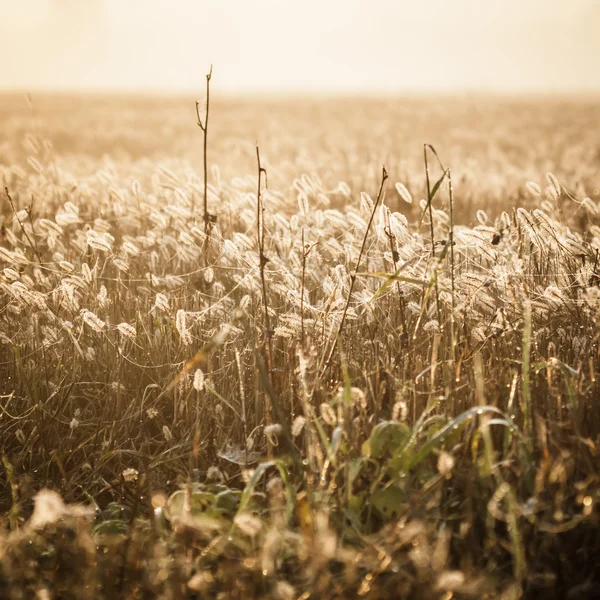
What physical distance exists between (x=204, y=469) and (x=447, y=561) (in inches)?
36.2

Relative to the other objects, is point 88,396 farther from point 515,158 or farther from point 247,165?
Answer: point 515,158

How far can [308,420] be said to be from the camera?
2096mm

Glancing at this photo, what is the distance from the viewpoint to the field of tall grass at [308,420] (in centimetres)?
188

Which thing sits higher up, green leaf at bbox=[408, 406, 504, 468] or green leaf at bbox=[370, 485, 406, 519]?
green leaf at bbox=[408, 406, 504, 468]

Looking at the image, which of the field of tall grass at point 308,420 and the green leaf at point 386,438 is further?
the green leaf at point 386,438

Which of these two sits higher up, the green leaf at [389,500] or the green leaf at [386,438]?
the green leaf at [386,438]

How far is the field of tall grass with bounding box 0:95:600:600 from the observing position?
188cm

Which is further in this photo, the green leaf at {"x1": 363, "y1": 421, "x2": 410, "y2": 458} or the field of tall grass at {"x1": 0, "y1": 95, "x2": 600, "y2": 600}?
the green leaf at {"x1": 363, "y1": 421, "x2": 410, "y2": 458}

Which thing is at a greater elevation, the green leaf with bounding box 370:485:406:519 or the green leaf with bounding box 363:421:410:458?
the green leaf with bounding box 363:421:410:458

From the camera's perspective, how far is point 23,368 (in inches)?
112

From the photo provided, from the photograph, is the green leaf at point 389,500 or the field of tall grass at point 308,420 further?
the green leaf at point 389,500

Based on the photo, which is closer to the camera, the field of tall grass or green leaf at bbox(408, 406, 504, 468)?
the field of tall grass

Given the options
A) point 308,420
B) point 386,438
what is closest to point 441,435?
point 386,438

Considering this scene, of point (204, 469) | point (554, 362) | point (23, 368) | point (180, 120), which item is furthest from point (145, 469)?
point (180, 120)
